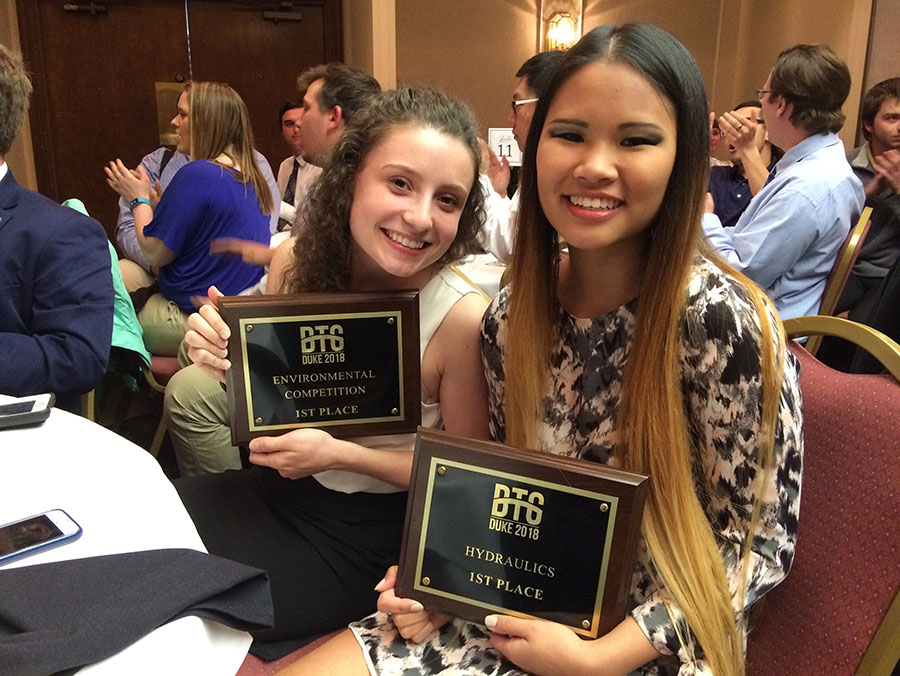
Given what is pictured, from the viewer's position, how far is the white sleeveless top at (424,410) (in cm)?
133

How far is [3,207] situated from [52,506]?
40.0 inches

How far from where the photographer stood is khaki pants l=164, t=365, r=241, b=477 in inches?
93.4

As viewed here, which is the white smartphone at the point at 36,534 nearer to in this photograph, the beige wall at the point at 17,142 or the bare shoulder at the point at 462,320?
the bare shoulder at the point at 462,320

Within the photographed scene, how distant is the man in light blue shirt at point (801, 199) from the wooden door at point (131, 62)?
378 centimetres

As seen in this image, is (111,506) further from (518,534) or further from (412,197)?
(412,197)

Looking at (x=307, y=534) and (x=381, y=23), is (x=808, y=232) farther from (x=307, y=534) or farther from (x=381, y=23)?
(x=381, y=23)

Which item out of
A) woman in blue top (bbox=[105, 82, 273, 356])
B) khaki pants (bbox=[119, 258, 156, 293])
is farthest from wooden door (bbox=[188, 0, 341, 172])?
woman in blue top (bbox=[105, 82, 273, 356])

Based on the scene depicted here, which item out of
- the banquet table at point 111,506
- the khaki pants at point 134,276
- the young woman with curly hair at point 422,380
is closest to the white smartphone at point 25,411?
the banquet table at point 111,506

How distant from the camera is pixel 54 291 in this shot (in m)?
1.69

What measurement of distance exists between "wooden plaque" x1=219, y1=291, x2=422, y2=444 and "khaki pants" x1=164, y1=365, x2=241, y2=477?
1244 millimetres

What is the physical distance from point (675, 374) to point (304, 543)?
0.71 metres

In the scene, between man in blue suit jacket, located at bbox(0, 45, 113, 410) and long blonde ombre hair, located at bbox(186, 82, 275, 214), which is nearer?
man in blue suit jacket, located at bbox(0, 45, 113, 410)

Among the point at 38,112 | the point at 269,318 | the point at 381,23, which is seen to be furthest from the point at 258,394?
the point at 38,112

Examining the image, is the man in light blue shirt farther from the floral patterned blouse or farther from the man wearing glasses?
the floral patterned blouse
